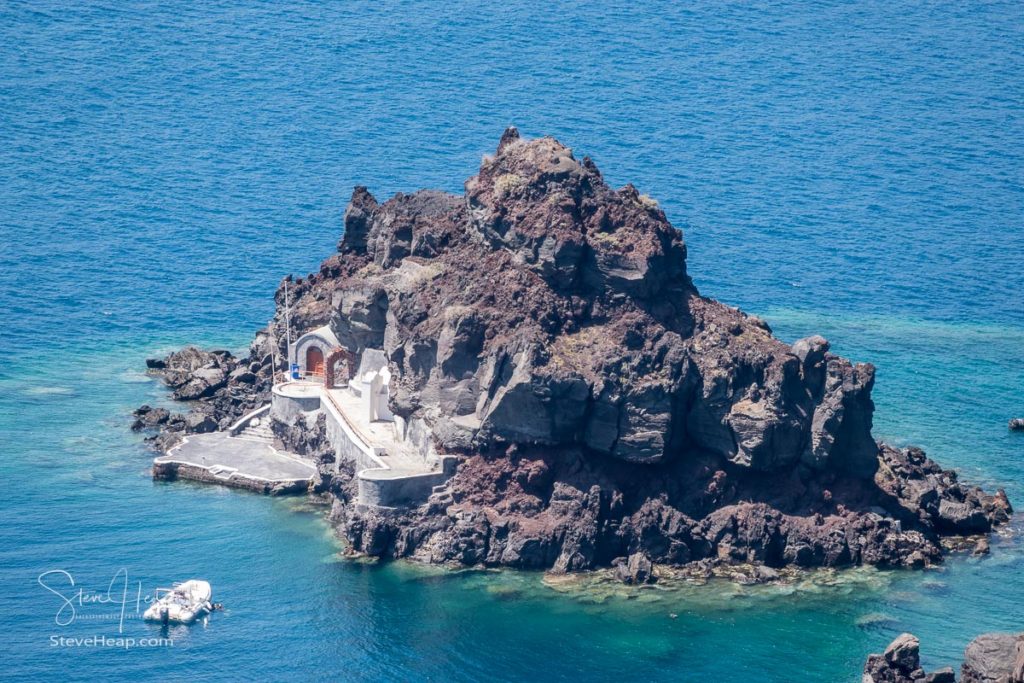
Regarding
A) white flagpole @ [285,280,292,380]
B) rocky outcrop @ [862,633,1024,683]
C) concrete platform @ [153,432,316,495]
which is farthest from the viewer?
white flagpole @ [285,280,292,380]

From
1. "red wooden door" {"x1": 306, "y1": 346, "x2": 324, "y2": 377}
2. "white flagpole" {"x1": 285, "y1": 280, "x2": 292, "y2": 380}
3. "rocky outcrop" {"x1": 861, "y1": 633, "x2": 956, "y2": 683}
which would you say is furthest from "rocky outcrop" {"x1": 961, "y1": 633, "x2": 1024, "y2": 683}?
"white flagpole" {"x1": 285, "y1": 280, "x2": 292, "y2": 380}

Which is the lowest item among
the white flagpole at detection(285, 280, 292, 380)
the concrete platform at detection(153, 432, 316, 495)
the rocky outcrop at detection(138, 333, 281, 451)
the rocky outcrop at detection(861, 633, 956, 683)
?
the rocky outcrop at detection(861, 633, 956, 683)

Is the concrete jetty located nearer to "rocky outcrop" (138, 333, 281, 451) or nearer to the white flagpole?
"rocky outcrop" (138, 333, 281, 451)

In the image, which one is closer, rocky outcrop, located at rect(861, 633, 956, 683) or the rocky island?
rocky outcrop, located at rect(861, 633, 956, 683)

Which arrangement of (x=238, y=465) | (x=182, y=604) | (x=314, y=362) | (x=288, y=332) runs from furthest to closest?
1. (x=288, y=332)
2. (x=314, y=362)
3. (x=238, y=465)
4. (x=182, y=604)

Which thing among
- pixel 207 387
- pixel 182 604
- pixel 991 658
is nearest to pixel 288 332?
pixel 207 387

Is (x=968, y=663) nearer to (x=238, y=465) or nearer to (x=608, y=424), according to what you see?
(x=608, y=424)
